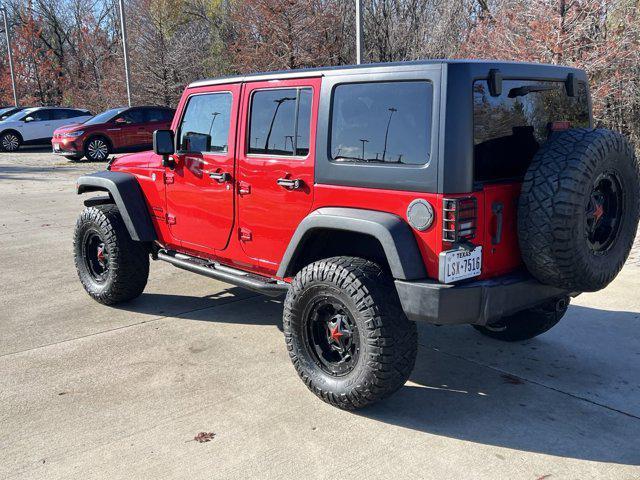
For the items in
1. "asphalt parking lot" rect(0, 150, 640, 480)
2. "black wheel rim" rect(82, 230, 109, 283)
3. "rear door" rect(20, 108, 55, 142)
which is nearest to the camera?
"asphalt parking lot" rect(0, 150, 640, 480)

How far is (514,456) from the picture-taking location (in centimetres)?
312

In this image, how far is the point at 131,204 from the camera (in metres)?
5.30

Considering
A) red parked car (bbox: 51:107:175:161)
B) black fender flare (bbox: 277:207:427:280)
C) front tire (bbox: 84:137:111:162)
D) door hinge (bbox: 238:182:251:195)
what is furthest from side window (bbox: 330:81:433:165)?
front tire (bbox: 84:137:111:162)

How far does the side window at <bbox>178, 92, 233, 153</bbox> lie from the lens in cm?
455

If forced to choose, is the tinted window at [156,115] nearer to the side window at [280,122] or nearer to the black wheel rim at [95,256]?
the black wheel rim at [95,256]

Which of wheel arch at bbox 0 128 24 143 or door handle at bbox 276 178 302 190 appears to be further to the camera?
wheel arch at bbox 0 128 24 143

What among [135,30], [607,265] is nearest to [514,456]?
[607,265]

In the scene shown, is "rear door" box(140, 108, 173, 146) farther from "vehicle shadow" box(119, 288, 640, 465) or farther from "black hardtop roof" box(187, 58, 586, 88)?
"vehicle shadow" box(119, 288, 640, 465)

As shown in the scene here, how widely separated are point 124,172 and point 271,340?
2081 millimetres

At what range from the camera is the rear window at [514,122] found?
329cm

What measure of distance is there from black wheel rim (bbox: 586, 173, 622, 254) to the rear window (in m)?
0.41

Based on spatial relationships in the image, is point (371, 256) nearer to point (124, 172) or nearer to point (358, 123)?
point (358, 123)

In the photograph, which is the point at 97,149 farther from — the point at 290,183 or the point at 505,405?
the point at 505,405

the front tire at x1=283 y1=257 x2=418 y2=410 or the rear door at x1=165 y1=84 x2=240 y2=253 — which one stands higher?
the rear door at x1=165 y1=84 x2=240 y2=253
